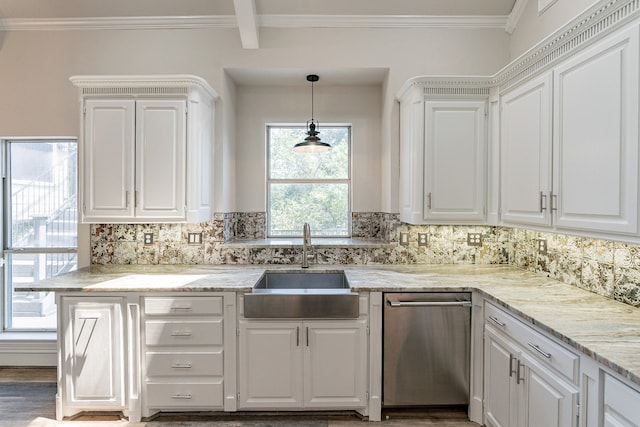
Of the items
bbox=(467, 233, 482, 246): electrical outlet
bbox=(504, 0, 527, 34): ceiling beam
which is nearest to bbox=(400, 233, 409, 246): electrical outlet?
bbox=(467, 233, 482, 246): electrical outlet

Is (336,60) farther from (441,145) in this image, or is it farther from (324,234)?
(324,234)

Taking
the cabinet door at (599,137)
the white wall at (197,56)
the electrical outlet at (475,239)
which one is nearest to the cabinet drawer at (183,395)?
the white wall at (197,56)

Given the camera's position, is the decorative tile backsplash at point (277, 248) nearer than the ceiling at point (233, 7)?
No

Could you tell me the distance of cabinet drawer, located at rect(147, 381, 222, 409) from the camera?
236 centimetres

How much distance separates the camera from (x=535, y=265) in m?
2.69

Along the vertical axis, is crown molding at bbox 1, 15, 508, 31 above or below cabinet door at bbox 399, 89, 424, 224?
above

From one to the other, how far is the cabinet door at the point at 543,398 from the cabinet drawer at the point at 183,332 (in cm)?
179

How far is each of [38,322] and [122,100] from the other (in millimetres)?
2212

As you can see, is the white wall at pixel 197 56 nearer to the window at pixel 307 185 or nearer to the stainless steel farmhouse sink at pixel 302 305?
the window at pixel 307 185

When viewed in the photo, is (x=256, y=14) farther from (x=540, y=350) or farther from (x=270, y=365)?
(x=540, y=350)

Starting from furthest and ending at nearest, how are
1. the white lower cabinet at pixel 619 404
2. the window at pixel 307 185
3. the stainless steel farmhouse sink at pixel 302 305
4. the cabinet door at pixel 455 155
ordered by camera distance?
the window at pixel 307 185, the cabinet door at pixel 455 155, the stainless steel farmhouse sink at pixel 302 305, the white lower cabinet at pixel 619 404

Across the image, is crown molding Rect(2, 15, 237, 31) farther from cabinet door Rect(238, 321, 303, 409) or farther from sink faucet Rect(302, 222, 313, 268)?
cabinet door Rect(238, 321, 303, 409)

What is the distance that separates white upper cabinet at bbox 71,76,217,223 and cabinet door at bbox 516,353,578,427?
2.31m

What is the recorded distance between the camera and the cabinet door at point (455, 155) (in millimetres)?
2676
